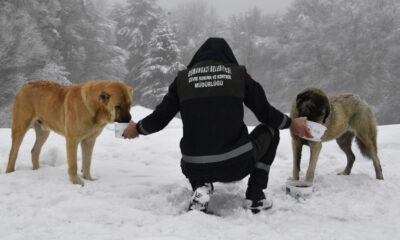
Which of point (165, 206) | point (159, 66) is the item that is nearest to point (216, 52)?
point (165, 206)

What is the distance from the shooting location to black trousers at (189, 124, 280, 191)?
343 cm

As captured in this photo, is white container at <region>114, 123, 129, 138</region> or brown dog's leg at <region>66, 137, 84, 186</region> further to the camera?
brown dog's leg at <region>66, 137, 84, 186</region>

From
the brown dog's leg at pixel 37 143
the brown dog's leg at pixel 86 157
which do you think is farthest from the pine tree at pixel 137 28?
the brown dog's leg at pixel 86 157

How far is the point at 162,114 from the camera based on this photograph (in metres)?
3.49

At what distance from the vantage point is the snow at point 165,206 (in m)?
2.67

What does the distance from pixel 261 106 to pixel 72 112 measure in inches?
82.4

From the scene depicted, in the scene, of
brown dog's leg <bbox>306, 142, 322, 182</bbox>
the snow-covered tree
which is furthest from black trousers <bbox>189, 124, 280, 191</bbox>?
the snow-covered tree

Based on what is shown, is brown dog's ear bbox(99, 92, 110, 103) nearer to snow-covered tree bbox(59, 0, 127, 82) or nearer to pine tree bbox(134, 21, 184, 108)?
pine tree bbox(134, 21, 184, 108)

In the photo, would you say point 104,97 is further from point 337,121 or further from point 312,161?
point 337,121

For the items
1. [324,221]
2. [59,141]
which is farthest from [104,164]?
[324,221]

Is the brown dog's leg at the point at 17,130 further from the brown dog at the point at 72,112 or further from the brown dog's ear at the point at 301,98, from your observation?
the brown dog's ear at the point at 301,98

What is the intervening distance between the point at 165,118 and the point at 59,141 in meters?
3.78

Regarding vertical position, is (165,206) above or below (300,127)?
below

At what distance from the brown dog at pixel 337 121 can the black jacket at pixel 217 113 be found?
4.27ft
